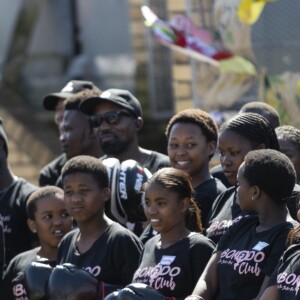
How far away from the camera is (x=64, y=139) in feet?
26.0

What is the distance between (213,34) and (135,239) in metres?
4.02

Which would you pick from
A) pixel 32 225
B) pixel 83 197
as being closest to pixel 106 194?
pixel 83 197

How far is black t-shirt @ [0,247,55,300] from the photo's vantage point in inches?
281

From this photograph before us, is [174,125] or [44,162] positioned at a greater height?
[174,125]

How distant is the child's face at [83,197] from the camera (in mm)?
6426

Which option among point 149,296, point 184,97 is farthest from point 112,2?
point 149,296

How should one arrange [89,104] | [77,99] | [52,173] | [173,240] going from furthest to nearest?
[52,173] < [77,99] < [89,104] < [173,240]

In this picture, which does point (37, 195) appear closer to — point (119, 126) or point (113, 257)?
point (119, 126)

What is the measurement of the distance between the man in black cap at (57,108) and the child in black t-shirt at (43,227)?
0.86 m

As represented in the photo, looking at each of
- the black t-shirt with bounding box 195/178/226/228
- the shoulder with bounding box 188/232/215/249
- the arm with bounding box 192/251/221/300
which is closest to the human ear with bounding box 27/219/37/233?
the black t-shirt with bounding box 195/178/226/228

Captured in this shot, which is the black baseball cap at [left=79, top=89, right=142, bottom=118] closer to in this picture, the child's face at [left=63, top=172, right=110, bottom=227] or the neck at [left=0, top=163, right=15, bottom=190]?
the neck at [left=0, top=163, right=15, bottom=190]

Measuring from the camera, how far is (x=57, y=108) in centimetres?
846

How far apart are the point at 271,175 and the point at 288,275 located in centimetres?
58

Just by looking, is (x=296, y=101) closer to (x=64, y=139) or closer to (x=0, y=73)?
(x=64, y=139)
